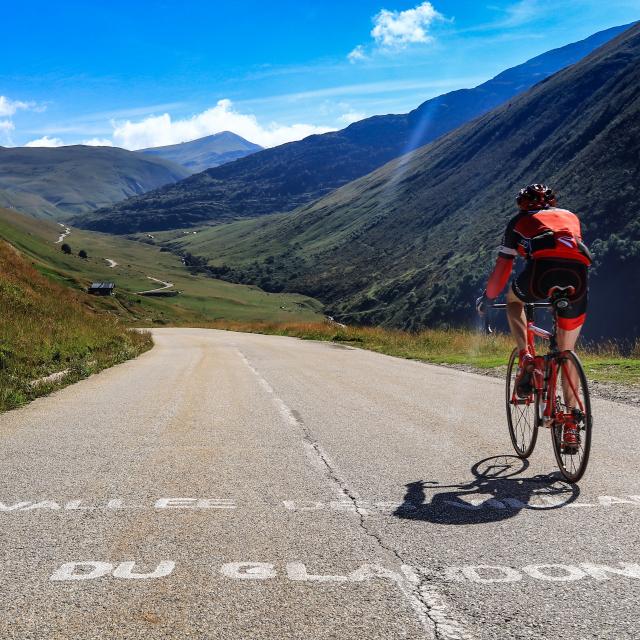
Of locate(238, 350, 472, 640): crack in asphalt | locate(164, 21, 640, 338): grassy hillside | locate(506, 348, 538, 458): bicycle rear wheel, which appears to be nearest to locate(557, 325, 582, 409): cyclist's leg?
locate(506, 348, 538, 458): bicycle rear wheel

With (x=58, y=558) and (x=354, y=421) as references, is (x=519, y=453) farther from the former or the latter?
(x=58, y=558)

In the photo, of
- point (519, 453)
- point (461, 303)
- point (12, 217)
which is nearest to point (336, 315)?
point (461, 303)

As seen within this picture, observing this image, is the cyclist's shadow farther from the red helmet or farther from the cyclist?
the red helmet

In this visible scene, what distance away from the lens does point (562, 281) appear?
5.52m

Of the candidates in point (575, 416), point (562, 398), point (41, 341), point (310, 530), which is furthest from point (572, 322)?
point (41, 341)

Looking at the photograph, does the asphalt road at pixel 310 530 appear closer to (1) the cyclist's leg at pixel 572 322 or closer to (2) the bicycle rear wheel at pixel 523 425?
(2) the bicycle rear wheel at pixel 523 425

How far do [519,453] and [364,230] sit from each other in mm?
157135

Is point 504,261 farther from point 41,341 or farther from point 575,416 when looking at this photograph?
point 41,341

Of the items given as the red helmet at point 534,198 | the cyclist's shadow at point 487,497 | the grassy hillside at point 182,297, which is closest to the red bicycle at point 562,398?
the cyclist's shadow at point 487,497

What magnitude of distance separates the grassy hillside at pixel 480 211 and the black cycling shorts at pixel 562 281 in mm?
47647

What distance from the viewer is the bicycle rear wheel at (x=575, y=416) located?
5184mm

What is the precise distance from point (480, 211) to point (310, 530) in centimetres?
11437

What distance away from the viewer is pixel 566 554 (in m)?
3.84

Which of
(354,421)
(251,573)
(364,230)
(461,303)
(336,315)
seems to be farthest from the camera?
(364,230)
